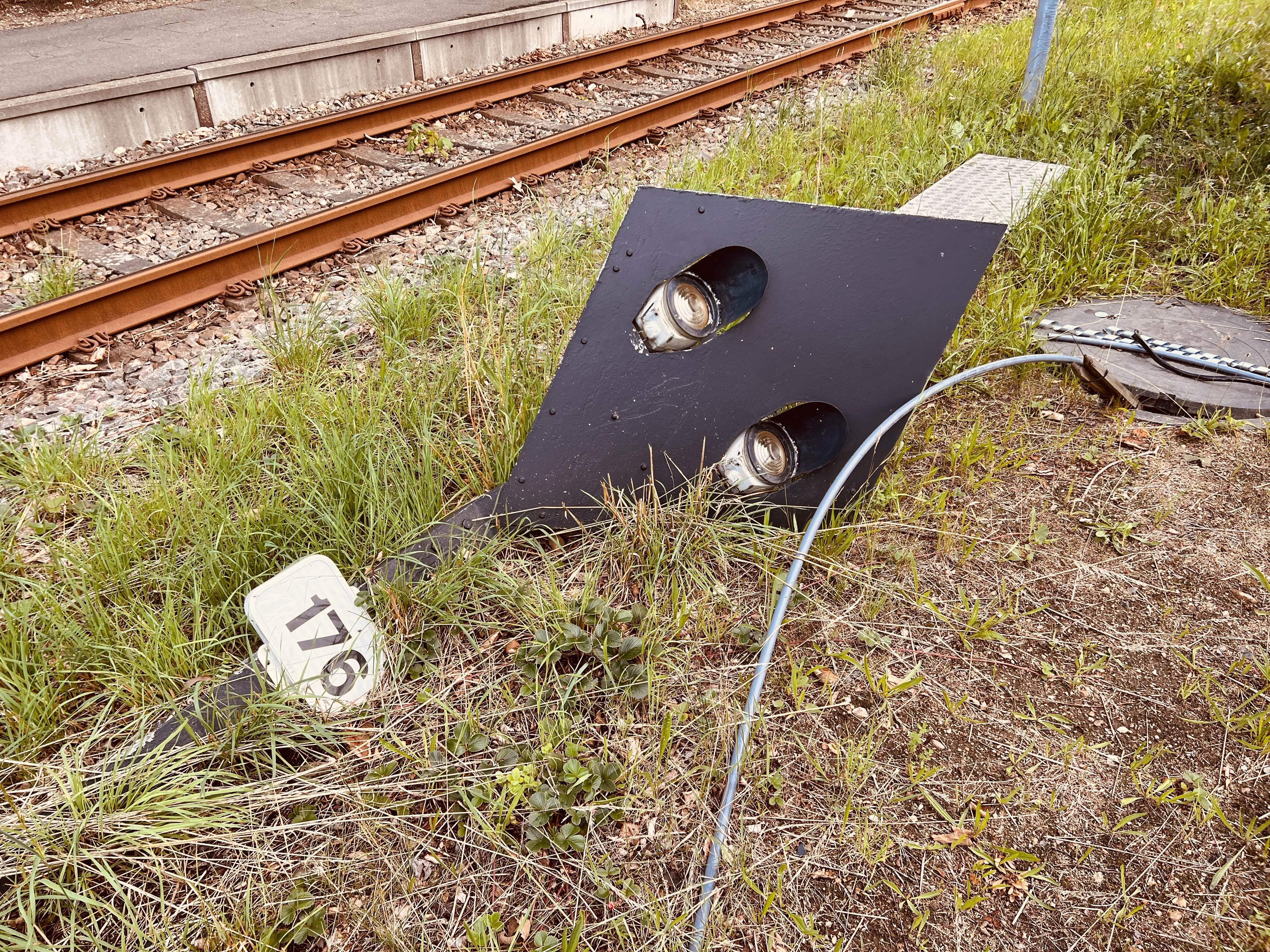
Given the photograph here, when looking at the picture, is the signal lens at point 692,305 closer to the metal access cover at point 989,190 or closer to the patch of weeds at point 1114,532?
the patch of weeds at point 1114,532

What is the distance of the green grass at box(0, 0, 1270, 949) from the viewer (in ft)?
6.14

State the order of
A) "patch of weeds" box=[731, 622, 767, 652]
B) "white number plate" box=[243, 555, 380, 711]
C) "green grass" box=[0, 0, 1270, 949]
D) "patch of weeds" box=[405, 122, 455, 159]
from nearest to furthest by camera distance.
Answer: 1. "green grass" box=[0, 0, 1270, 949]
2. "white number plate" box=[243, 555, 380, 711]
3. "patch of weeds" box=[731, 622, 767, 652]
4. "patch of weeds" box=[405, 122, 455, 159]

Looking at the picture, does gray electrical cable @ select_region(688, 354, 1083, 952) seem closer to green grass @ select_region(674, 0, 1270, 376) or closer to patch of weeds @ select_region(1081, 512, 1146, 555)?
patch of weeds @ select_region(1081, 512, 1146, 555)

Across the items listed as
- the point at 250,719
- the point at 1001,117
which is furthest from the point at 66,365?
the point at 1001,117

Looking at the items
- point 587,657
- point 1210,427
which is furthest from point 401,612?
point 1210,427

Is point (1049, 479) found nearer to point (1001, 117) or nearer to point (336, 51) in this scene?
point (1001, 117)

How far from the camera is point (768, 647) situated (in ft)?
7.42

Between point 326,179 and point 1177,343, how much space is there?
17.2 ft

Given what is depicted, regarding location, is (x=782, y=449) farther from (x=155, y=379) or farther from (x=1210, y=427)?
(x=155, y=379)

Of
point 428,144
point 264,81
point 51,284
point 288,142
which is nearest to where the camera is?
point 51,284

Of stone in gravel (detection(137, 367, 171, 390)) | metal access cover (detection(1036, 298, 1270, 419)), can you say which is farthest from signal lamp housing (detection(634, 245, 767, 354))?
stone in gravel (detection(137, 367, 171, 390))

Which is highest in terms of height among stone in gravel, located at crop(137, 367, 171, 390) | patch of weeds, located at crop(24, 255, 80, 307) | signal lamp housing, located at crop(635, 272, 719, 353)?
signal lamp housing, located at crop(635, 272, 719, 353)

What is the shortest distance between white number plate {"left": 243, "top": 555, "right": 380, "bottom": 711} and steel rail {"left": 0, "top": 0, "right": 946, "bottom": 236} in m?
3.98

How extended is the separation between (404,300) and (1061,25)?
7.37 metres
